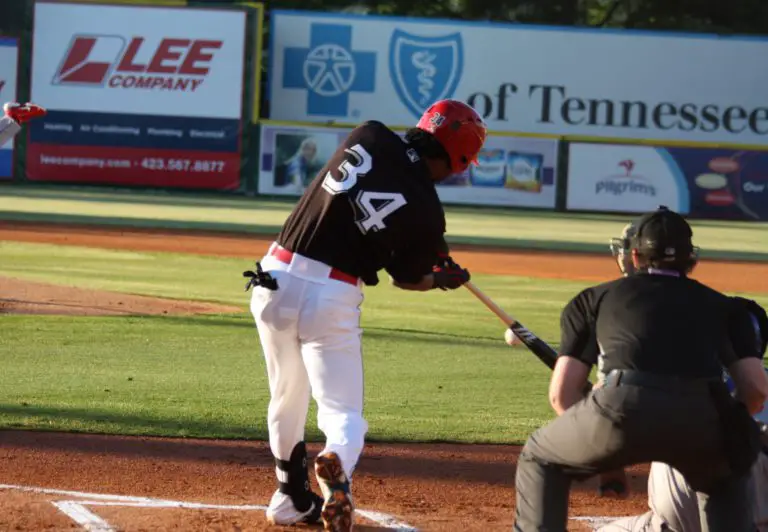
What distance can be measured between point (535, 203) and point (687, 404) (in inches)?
1169

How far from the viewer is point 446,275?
5625 millimetres

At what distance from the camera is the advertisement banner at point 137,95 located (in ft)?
112

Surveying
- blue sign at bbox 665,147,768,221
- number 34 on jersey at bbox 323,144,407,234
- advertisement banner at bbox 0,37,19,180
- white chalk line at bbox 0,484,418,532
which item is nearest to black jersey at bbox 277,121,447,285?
number 34 on jersey at bbox 323,144,407,234

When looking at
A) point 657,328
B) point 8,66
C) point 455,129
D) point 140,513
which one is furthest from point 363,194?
point 8,66

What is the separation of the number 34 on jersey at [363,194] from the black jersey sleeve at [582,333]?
40.5 inches

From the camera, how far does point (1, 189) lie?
3303cm

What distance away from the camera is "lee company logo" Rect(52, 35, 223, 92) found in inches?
1362

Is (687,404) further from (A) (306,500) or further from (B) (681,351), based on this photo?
(A) (306,500)

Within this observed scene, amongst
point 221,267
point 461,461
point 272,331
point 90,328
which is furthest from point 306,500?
point 221,267

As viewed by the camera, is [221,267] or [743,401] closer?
[743,401]

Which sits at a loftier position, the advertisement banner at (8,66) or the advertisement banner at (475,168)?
the advertisement banner at (8,66)

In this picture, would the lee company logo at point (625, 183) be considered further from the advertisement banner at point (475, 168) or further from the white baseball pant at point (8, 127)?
the white baseball pant at point (8, 127)

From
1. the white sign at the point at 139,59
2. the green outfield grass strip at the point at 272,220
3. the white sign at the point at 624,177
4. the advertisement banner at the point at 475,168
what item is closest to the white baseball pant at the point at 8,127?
the green outfield grass strip at the point at 272,220

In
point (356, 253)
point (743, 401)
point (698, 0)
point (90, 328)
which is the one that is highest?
point (698, 0)
